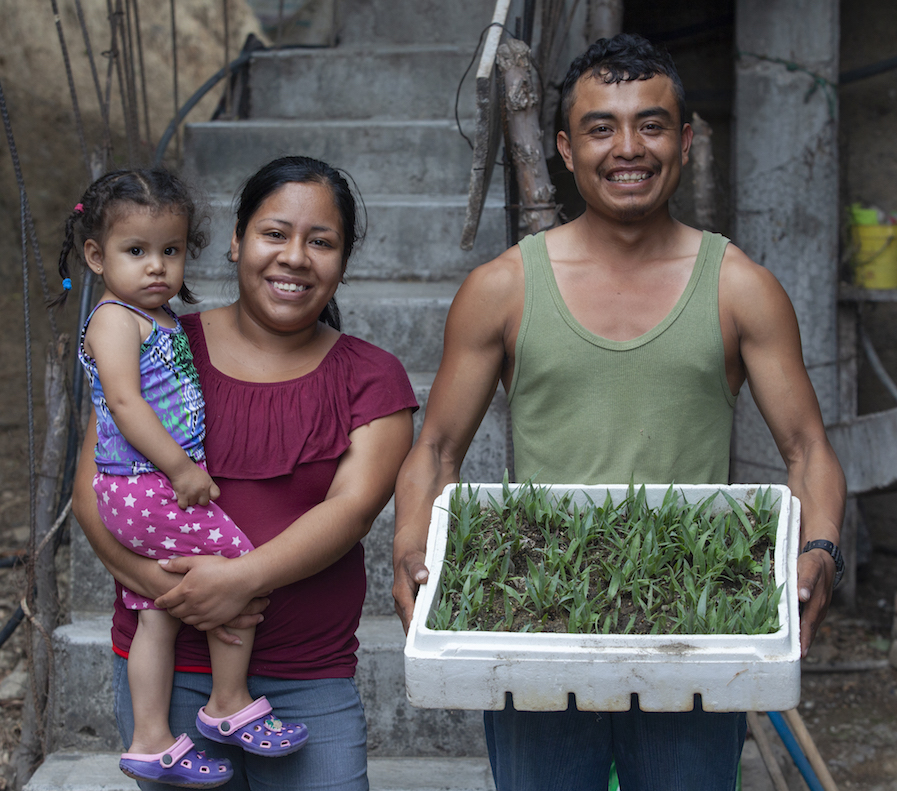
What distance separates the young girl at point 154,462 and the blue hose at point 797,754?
1583mm

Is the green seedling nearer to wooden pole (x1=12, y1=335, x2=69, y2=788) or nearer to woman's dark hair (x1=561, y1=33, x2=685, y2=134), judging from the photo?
woman's dark hair (x1=561, y1=33, x2=685, y2=134)

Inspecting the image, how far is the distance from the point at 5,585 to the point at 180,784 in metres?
2.40

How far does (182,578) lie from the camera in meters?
1.61

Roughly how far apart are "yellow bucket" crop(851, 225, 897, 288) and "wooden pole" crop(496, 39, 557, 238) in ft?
7.11

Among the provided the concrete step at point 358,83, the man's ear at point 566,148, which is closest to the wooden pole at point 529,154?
the man's ear at point 566,148

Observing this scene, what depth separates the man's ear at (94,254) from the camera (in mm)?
1716

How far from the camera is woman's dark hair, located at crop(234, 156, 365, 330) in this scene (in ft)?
5.47

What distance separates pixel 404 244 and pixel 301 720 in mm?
2390

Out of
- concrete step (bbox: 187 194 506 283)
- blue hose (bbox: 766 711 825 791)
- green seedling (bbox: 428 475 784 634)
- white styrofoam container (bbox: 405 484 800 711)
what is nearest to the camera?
white styrofoam container (bbox: 405 484 800 711)

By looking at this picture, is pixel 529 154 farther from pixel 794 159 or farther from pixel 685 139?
pixel 794 159

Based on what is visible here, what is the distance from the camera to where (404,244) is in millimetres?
3744

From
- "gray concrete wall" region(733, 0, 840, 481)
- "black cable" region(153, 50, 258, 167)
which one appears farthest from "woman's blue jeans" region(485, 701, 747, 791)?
"black cable" region(153, 50, 258, 167)

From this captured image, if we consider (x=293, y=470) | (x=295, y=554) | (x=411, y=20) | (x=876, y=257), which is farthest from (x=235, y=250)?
(x=411, y=20)

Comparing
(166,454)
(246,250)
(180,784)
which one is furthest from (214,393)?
(180,784)
